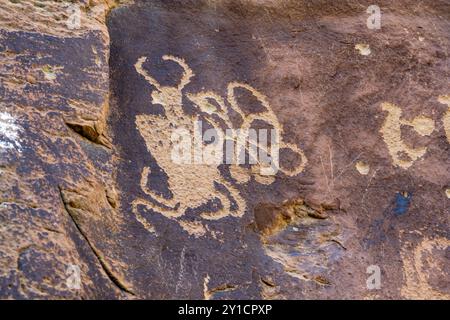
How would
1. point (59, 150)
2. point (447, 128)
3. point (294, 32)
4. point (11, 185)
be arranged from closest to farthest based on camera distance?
point (11, 185)
point (59, 150)
point (447, 128)
point (294, 32)

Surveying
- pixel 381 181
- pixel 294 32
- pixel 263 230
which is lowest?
pixel 263 230

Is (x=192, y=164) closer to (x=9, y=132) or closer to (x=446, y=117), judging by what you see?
(x=9, y=132)

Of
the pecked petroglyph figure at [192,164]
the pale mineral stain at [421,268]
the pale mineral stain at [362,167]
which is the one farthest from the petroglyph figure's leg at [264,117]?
the pale mineral stain at [421,268]

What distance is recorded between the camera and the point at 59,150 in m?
1.86

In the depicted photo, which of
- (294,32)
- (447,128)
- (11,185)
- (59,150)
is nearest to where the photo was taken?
(11,185)

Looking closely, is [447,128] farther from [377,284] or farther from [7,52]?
[7,52]

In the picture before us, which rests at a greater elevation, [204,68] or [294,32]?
[294,32]

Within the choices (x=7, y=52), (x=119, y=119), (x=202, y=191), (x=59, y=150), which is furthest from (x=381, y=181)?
(x=7, y=52)

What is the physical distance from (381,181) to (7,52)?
1153 mm

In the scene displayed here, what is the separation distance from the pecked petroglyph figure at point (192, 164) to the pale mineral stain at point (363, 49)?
0.37 m

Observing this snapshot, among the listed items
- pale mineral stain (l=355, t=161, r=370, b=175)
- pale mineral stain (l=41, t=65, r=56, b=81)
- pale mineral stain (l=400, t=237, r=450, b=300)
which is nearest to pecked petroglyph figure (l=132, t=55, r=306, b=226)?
pale mineral stain (l=355, t=161, r=370, b=175)

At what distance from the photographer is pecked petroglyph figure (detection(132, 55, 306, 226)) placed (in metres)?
1.98

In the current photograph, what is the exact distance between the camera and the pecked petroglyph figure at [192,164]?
6.49ft

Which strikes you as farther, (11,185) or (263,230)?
(263,230)
